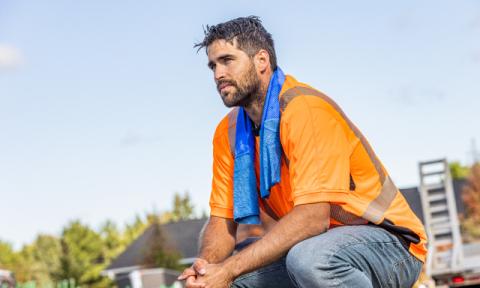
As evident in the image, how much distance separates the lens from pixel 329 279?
372 cm

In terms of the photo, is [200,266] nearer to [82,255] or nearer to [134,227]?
[82,255]

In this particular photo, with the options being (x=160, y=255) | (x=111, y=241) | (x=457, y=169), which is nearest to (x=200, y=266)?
(x=160, y=255)

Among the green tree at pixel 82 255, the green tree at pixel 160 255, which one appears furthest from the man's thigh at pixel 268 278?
the green tree at pixel 82 255

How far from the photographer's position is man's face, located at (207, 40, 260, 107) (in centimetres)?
410

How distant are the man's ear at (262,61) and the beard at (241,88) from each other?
3cm

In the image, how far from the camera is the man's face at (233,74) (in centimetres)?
410

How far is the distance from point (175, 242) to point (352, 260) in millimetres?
59283

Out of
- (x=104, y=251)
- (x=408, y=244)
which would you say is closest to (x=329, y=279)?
(x=408, y=244)

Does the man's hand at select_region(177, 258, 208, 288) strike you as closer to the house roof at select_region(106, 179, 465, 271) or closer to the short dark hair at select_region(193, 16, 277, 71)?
the short dark hair at select_region(193, 16, 277, 71)

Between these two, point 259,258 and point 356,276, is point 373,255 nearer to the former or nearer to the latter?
point 356,276

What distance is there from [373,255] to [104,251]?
224ft

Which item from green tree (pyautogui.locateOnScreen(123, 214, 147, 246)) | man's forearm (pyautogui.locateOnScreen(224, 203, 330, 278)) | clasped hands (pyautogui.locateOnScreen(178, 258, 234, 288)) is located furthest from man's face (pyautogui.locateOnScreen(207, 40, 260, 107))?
green tree (pyautogui.locateOnScreen(123, 214, 147, 246))

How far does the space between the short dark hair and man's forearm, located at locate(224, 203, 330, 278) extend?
0.76 metres

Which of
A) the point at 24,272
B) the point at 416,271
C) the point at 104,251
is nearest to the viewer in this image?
the point at 416,271
